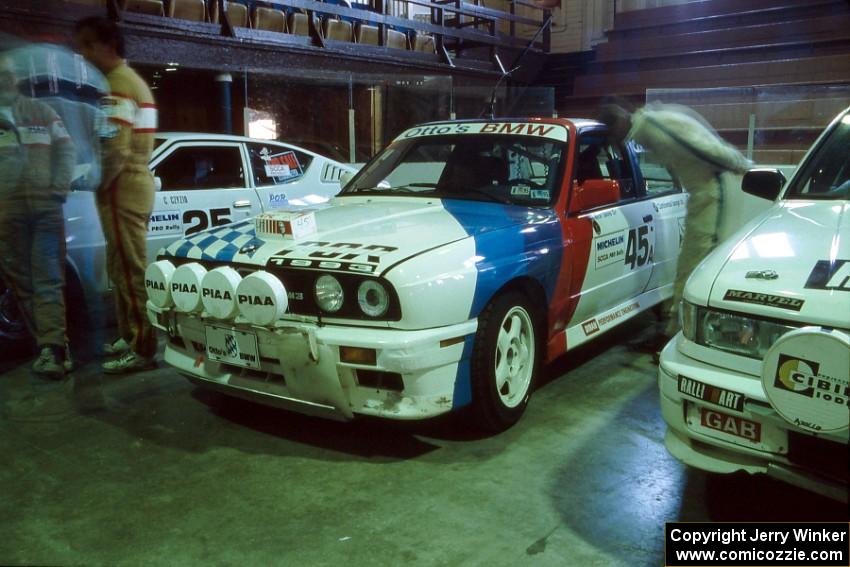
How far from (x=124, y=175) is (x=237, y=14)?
6.60 meters

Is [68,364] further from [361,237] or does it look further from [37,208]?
[361,237]

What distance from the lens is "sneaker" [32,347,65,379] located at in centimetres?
413

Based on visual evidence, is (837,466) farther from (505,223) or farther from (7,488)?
(7,488)

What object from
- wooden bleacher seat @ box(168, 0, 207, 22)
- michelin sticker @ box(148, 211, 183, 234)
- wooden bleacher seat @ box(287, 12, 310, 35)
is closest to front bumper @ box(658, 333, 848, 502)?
michelin sticker @ box(148, 211, 183, 234)

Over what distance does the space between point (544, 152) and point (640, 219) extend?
2.95 feet

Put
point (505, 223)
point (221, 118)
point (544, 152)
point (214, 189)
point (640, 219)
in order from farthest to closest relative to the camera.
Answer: point (221, 118)
point (214, 189)
point (640, 219)
point (544, 152)
point (505, 223)

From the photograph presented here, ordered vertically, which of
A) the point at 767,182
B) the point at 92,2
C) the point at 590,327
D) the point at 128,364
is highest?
the point at 92,2

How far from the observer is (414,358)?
279 centimetres

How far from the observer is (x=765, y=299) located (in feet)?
7.34

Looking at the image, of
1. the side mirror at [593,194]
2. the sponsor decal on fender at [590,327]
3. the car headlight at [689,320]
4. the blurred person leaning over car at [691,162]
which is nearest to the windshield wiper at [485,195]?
the side mirror at [593,194]

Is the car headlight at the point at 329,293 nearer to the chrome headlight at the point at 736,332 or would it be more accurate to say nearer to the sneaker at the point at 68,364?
the chrome headlight at the point at 736,332

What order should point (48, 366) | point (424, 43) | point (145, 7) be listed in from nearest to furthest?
point (48, 366), point (145, 7), point (424, 43)

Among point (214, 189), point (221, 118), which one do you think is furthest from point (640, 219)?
point (221, 118)

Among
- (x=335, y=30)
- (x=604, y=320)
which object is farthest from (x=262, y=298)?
(x=335, y=30)
